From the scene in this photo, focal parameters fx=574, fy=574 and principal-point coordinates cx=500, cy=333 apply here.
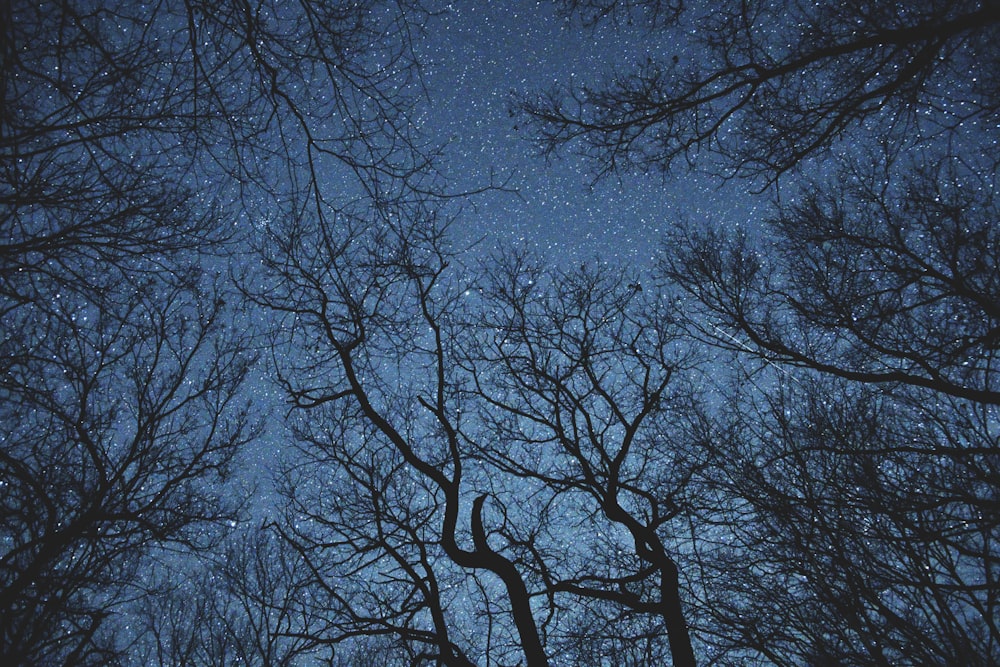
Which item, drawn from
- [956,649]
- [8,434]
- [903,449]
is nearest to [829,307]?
[903,449]

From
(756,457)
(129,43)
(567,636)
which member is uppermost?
(129,43)

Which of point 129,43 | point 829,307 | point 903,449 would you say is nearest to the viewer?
point 129,43

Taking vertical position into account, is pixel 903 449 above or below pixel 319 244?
below

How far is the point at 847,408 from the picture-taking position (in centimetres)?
507

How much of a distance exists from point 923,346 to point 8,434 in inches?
266

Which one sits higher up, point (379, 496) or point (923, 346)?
point (379, 496)

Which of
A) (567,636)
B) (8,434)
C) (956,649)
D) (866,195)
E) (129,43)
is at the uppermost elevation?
(866,195)

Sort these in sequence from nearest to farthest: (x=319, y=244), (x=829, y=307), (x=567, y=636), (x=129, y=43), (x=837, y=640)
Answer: (x=129, y=43) → (x=319, y=244) → (x=837, y=640) → (x=829, y=307) → (x=567, y=636)

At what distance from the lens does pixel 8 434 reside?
403 centimetres

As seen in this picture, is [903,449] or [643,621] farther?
[643,621]

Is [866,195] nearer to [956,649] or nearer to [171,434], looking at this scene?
[956,649]

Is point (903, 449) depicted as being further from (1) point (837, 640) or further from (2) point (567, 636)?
(2) point (567, 636)

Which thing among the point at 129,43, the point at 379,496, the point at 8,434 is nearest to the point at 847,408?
the point at 379,496

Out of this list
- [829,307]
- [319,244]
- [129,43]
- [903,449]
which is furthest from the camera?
[829,307]
